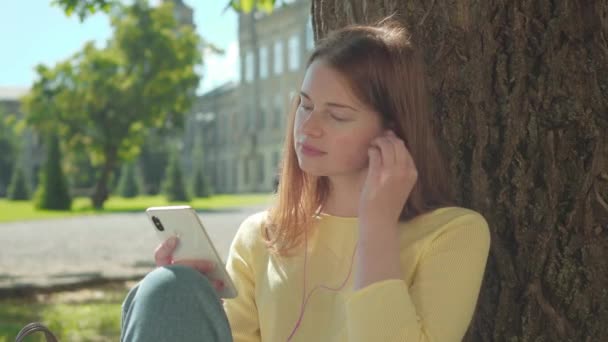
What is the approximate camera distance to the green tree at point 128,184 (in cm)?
4531

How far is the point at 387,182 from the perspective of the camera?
170 cm

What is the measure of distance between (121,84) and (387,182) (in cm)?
3262

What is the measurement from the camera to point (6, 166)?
55.4m

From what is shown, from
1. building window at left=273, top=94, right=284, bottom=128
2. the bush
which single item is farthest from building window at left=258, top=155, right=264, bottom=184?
the bush

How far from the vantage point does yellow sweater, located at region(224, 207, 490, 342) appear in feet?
5.27

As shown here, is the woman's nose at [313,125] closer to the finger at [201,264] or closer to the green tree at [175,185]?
the finger at [201,264]

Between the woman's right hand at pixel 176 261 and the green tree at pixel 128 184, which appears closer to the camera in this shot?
the woman's right hand at pixel 176 261

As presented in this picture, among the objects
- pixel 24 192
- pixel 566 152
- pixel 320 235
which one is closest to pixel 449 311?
pixel 320 235

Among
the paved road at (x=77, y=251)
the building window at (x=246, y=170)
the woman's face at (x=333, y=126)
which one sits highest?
the woman's face at (x=333, y=126)

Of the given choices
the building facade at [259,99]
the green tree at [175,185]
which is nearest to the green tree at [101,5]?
the green tree at [175,185]

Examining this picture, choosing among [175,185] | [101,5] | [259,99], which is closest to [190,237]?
[101,5]

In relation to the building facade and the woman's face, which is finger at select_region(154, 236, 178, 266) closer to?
the woman's face

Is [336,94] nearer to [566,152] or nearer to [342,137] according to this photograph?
[342,137]

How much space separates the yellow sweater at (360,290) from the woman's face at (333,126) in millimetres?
174
